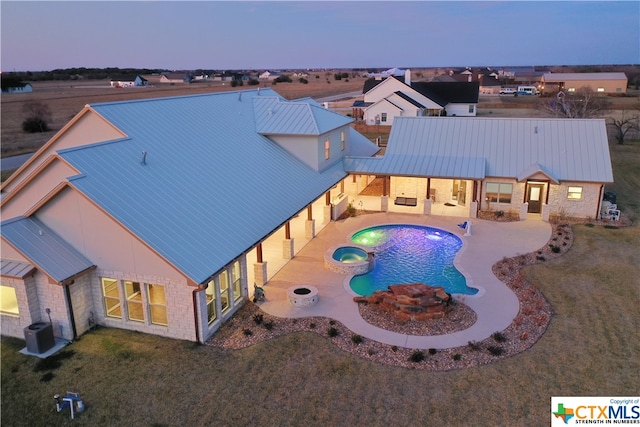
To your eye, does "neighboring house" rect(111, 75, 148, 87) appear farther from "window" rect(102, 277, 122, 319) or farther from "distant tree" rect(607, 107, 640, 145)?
"window" rect(102, 277, 122, 319)

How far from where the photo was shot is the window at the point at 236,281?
17.7 meters

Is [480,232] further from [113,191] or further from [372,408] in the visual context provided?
[113,191]

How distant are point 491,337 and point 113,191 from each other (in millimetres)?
13658

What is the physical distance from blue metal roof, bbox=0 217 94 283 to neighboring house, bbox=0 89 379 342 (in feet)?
0.11

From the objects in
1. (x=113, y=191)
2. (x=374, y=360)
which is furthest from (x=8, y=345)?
(x=374, y=360)

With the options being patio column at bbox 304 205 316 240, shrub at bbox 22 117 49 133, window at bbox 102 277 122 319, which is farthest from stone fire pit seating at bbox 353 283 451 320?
shrub at bbox 22 117 49 133

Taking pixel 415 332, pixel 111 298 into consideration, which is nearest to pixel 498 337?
pixel 415 332

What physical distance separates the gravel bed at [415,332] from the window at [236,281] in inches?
22.4

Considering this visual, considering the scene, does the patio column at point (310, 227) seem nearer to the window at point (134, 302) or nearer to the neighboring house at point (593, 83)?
the window at point (134, 302)

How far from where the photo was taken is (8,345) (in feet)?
51.7

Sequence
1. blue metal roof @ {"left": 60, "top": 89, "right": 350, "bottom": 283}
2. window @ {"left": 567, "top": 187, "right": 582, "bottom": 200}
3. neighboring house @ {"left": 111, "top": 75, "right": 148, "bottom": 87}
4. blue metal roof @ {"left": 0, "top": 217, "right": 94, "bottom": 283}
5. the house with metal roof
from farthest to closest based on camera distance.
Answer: neighboring house @ {"left": 111, "top": 75, "right": 148, "bottom": 87} → window @ {"left": 567, "top": 187, "right": 582, "bottom": 200} → blue metal roof @ {"left": 60, "top": 89, "right": 350, "bottom": 283} → the house with metal roof → blue metal roof @ {"left": 0, "top": 217, "right": 94, "bottom": 283}

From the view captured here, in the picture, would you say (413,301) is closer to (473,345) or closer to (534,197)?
(473,345)

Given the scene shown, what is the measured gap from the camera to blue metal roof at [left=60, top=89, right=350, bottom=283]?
1541 centimetres
